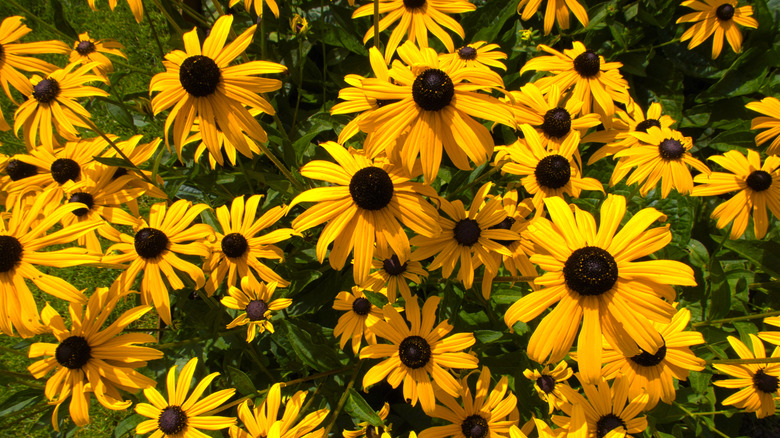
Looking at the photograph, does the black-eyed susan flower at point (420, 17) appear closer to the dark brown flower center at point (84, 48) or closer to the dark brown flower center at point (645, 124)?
the dark brown flower center at point (645, 124)

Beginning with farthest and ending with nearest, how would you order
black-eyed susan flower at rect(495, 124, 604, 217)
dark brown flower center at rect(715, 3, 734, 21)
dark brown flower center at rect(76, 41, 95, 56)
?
dark brown flower center at rect(715, 3, 734, 21)
dark brown flower center at rect(76, 41, 95, 56)
black-eyed susan flower at rect(495, 124, 604, 217)

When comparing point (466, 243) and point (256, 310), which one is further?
point (256, 310)

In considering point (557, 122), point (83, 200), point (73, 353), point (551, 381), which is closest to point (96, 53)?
point (83, 200)

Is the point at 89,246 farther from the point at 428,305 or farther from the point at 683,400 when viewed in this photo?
the point at 683,400

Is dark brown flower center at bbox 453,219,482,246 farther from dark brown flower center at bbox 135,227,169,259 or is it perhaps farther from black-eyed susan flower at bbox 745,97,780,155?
black-eyed susan flower at bbox 745,97,780,155

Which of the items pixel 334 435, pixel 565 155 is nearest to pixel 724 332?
pixel 565 155

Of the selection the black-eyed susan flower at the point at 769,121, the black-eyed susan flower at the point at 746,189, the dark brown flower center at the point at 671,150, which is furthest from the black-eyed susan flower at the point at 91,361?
the black-eyed susan flower at the point at 769,121

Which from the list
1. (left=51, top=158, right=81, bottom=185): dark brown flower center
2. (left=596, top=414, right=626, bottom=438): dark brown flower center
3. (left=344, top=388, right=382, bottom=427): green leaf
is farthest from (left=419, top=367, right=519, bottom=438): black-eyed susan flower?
(left=51, top=158, right=81, bottom=185): dark brown flower center

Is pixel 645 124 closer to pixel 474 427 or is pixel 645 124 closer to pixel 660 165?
pixel 660 165
